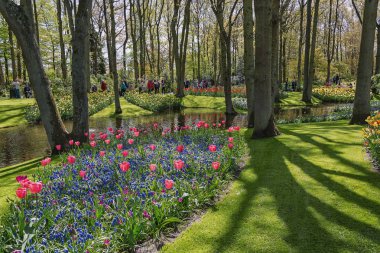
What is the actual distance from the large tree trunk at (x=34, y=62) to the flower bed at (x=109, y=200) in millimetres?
2426

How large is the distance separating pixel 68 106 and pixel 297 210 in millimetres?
19894

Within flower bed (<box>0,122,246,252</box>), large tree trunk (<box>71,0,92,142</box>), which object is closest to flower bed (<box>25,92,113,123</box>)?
large tree trunk (<box>71,0,92,142</box>)

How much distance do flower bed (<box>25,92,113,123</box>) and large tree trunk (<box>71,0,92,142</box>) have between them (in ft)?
39.6

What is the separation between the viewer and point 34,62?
8.70 meters

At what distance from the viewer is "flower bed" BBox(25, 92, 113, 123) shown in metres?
20.2

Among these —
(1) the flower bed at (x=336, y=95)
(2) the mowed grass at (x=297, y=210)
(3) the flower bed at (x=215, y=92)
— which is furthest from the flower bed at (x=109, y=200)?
(1) the flower bed at (x=336, y=95)

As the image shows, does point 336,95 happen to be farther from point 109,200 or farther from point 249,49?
point 109,200

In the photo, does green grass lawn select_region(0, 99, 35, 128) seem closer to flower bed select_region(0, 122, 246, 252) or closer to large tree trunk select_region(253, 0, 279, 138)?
flower bed select_region(0, 122, 246, 252)

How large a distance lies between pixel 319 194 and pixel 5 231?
445cm

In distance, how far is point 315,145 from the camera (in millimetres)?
8430

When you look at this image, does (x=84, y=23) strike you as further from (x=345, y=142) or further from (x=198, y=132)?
(x=345, y=142)

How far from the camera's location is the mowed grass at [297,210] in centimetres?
395

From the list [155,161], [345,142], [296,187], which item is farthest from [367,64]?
[155,161]

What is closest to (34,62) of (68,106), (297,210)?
(297,210)
